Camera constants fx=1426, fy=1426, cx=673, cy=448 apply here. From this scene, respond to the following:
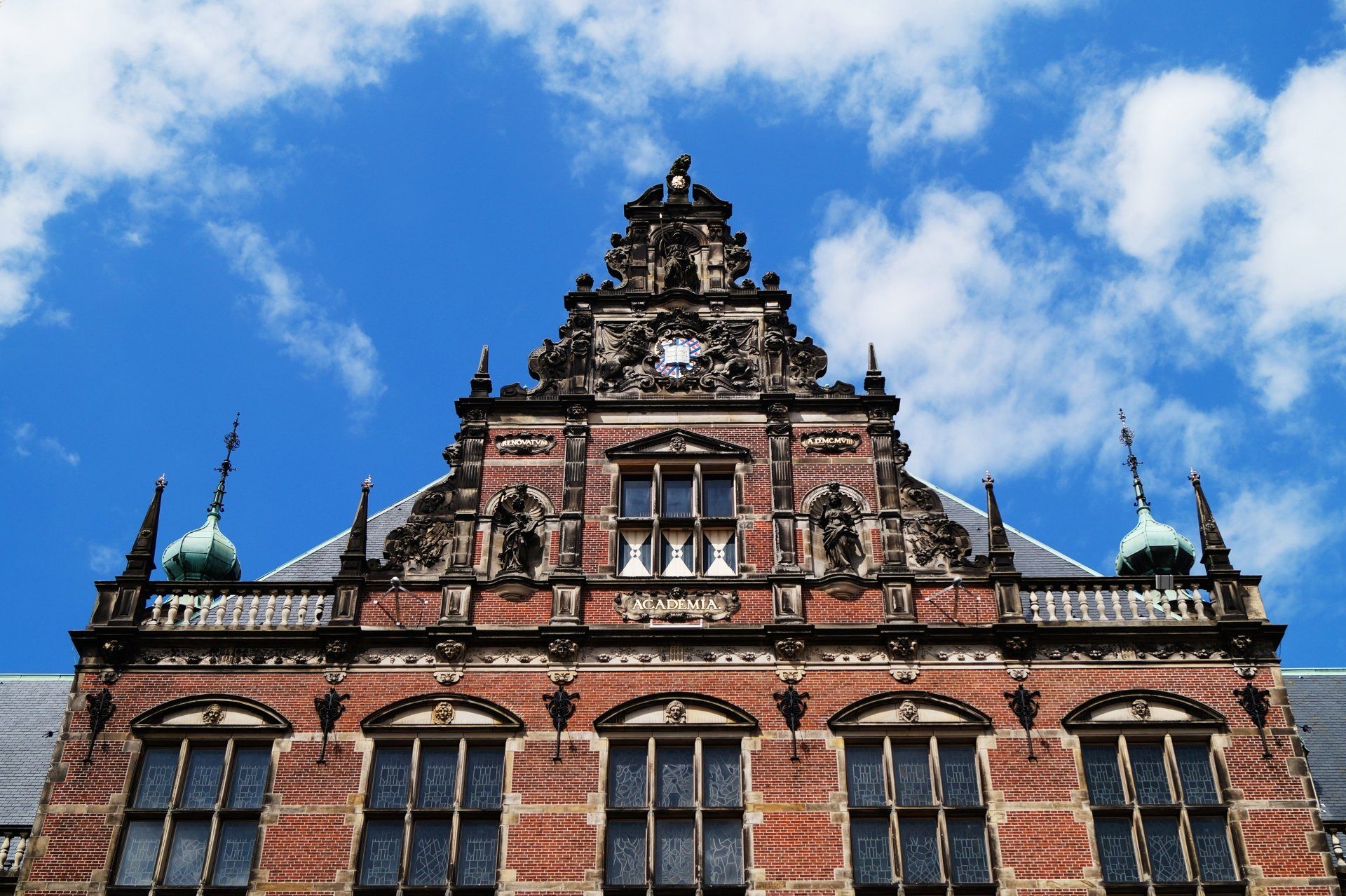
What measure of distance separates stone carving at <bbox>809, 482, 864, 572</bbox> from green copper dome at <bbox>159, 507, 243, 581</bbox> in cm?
908

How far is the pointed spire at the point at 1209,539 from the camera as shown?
16609 millimetres

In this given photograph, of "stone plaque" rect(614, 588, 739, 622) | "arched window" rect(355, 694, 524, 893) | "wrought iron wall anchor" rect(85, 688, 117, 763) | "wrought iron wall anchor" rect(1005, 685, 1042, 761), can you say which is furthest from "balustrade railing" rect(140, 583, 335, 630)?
"wrought iron wall anchor" rect(1005, 685, 1042, 761)

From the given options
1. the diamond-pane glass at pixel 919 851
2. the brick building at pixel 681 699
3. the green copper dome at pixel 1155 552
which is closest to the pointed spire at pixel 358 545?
the brick building at pixel 681 699

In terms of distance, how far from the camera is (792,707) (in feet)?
50.9

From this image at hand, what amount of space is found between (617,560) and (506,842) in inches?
147

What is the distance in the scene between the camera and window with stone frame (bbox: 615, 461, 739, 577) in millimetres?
17031

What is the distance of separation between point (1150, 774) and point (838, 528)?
4363 millimetres

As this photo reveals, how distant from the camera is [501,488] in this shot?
17.6 m

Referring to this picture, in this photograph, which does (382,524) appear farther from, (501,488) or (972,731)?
(972,731)

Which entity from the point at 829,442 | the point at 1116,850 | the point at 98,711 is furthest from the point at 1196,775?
the point at 98,711

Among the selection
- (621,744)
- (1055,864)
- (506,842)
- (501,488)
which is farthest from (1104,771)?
(501,488)

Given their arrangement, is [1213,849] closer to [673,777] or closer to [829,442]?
[673,777]

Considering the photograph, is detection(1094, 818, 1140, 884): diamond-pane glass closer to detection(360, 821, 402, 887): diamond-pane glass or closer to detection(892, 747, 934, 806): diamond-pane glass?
detection(892, 747, 934, 806): diamond-pane glass

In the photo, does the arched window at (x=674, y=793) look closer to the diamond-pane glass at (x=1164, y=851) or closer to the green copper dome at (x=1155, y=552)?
the diamond-pane glass at (x=1164, y=851)
